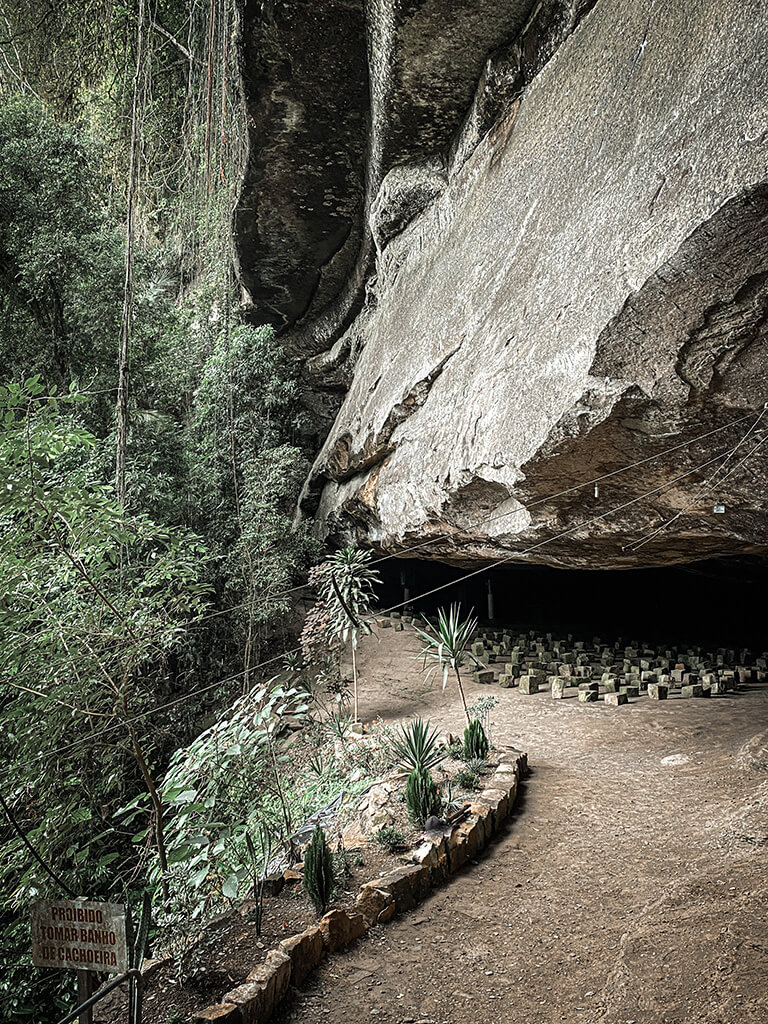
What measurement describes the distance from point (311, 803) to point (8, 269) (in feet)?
25.5

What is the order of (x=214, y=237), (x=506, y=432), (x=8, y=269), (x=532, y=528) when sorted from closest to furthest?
(x=506, y=432), (x=532, y=528), (x=8, y=269), (x=214, y=237)

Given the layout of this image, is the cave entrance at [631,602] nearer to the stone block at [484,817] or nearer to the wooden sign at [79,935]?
the stone block at [484,817]

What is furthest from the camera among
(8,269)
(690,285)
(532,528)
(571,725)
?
Answer: (8,269)

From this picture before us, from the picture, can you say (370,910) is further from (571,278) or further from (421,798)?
(571,278)

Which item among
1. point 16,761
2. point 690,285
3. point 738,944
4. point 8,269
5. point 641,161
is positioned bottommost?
point 738,944

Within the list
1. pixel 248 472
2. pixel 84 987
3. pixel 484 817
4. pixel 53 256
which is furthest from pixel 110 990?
pixel 248 472

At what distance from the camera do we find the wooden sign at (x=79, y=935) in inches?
83.8

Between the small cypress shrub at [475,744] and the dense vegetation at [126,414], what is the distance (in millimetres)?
2312

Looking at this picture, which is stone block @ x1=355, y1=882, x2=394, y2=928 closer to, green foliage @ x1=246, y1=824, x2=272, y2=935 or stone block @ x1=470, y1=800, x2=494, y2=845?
green foliage @ x1=246, y1=824, x2=272, y2=935

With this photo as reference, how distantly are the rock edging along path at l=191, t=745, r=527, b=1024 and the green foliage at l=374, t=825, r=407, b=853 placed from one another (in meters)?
0.17

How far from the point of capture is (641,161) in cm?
429

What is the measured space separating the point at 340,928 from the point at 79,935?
71.1 inches

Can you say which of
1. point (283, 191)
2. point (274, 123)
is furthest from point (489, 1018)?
point (283, 191)

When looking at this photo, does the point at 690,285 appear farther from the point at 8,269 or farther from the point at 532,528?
the point at 8,269
